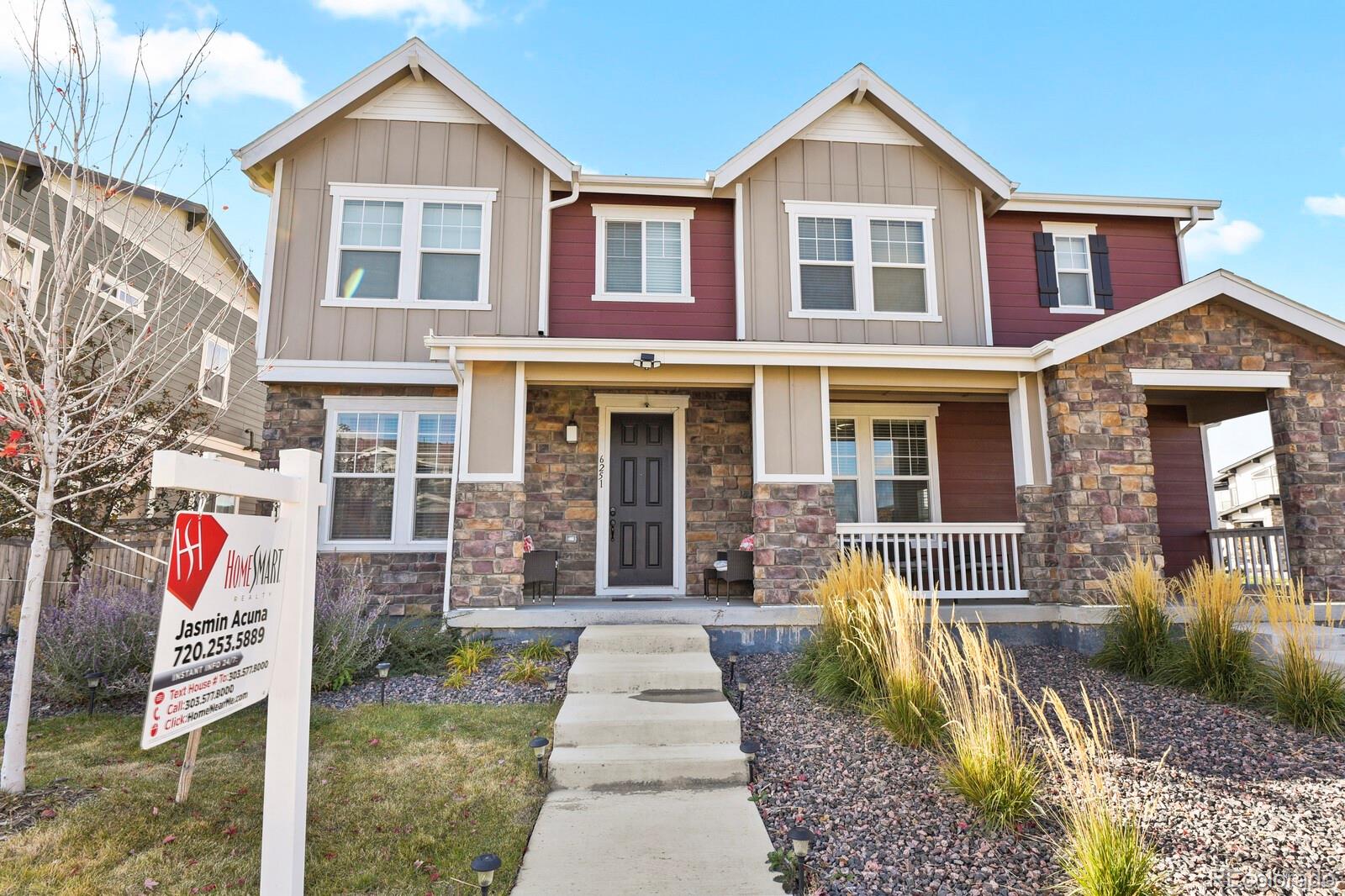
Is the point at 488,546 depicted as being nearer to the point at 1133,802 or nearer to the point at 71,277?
the point at 71,277

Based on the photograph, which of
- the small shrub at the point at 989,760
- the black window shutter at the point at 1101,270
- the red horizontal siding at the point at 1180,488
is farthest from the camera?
the red horizontal siding at the point at 1180,488

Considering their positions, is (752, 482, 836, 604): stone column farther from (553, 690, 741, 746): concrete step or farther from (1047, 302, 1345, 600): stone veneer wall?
(553, 690, 741, 746): concrete step

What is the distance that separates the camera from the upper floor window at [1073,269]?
30.7 ft

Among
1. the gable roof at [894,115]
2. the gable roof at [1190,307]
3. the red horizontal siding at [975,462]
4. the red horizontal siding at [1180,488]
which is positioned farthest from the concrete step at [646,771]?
the red horizontal siding at [1180,488]

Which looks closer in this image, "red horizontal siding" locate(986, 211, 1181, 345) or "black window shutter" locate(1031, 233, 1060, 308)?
"red horizontal siding" locate(986, 211, 1181, 345)

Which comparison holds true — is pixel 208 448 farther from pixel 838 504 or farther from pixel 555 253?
pixel 838 504

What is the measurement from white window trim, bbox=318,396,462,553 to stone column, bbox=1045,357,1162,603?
6.62 m

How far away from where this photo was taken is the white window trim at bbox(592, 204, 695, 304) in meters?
8.79

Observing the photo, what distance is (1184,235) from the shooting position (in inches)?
386

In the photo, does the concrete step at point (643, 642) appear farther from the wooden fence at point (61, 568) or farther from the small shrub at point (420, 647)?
the wooden fence at point (61, 568)

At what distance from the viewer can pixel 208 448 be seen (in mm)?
11758

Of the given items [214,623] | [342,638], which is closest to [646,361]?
[342,638]

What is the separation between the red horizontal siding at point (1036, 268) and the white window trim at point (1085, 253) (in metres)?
0.07

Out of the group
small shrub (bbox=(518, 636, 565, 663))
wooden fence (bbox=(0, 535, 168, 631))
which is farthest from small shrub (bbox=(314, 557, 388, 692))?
wooden fence (bbox=(0, 535, 168, 631))
